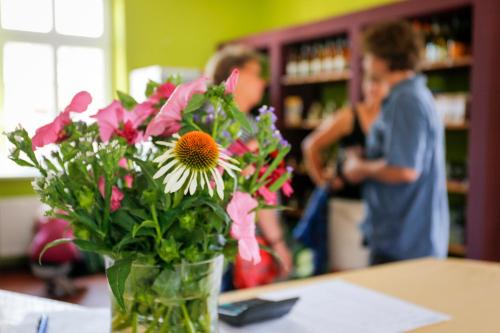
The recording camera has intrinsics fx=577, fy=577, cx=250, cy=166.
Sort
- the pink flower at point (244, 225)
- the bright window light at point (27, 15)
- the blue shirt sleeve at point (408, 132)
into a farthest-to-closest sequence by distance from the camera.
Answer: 1. the bright window light at point (27, 15)
2. the blue shirt sleeve at point (408, 132)
3. the pink flower at point (244, 225)

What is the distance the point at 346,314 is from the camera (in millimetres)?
1224

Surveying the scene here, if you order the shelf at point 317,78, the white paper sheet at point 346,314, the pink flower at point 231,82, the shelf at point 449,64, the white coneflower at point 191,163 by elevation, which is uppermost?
the shelf at point 317,78

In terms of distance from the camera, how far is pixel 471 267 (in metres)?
1.63

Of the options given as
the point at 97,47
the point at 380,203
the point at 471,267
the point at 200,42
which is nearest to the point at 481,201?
the point at 380,203

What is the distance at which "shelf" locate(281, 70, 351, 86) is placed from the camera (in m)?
4.68

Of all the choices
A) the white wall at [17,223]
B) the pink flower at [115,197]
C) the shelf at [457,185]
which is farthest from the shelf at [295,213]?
the pink flower at [115,197]

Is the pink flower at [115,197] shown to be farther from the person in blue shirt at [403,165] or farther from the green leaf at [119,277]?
the person in blue shirt at [403,165]

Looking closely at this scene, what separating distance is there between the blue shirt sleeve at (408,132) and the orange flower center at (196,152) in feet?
5.14

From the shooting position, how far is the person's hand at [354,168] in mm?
2451

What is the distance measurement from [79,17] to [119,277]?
5304 millimetres

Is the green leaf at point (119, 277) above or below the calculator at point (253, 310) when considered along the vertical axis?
above

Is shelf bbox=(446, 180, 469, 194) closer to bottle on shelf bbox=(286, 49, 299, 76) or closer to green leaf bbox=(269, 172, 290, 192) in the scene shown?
bottle on shelf bbox=(286, 49, 299, 76)

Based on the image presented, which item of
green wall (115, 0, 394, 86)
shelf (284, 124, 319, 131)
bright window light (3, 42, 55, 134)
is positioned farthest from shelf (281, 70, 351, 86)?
bright window light (3, 42, 55, 134)

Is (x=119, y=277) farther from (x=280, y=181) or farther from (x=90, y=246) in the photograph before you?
(x=280, y=181)
